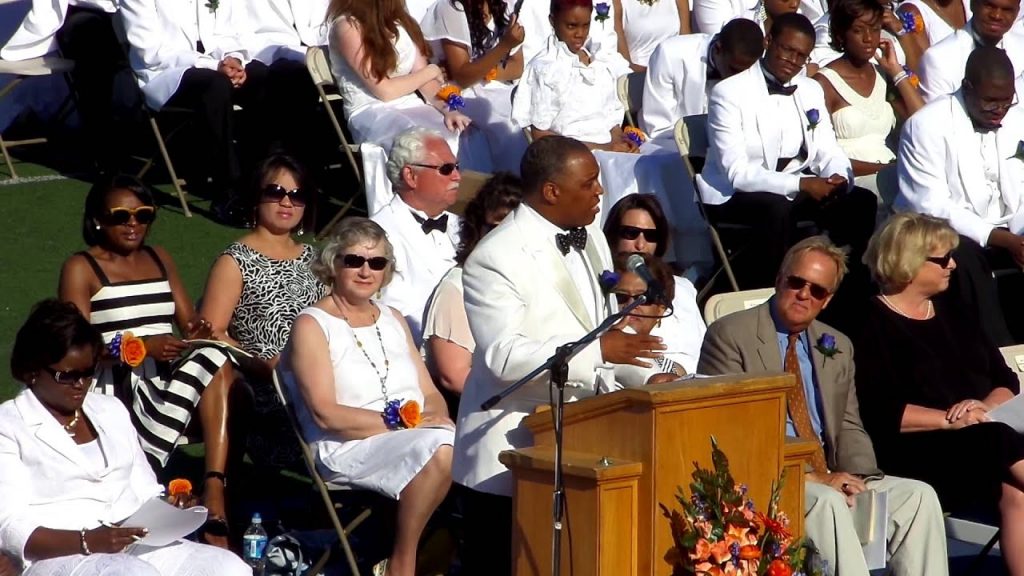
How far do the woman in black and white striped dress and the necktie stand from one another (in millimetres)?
2109

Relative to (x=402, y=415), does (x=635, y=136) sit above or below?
above

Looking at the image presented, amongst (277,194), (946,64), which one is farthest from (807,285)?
(946,64)

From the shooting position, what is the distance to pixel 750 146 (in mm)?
8695

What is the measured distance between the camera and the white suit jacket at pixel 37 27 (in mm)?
9789

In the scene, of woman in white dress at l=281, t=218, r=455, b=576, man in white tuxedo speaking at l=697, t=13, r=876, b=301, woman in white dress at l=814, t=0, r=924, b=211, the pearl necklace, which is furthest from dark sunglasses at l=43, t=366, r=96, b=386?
woman in white dress at l=814, t=0, r=924, b=211

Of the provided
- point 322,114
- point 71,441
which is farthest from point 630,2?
point 71,441

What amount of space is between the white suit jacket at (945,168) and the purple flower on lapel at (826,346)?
225 cm

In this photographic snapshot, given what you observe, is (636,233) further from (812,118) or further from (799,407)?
(812,118)

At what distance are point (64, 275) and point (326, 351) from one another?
3.57 ft

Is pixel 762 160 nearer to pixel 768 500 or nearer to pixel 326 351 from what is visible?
pixel 326 351

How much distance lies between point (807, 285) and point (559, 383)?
192cm

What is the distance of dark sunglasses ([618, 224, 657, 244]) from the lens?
23.6ft

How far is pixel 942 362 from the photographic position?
674cm

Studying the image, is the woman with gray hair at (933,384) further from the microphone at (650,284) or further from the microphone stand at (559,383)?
the microphone at (650,284)
